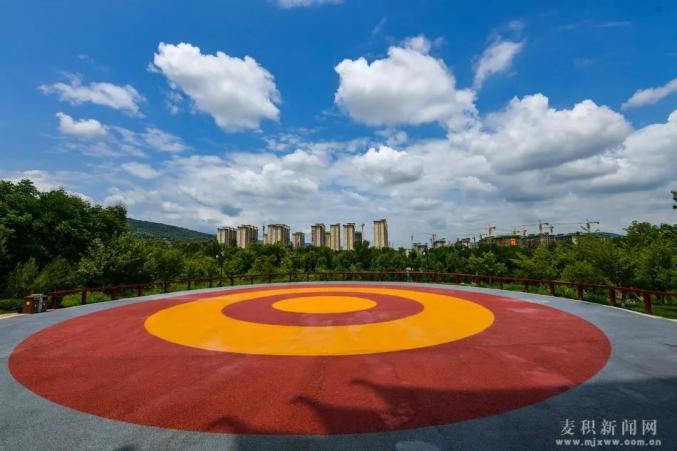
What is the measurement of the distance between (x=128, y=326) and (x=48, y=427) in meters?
8.05

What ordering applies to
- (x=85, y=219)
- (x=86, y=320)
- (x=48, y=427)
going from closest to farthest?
1. (x=48, y=427)
2. (x=86, y=320)
3. (x=85, y=219)

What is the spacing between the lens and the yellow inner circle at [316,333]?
29.8 ft

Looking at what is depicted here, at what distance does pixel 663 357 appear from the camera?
774 centimetres

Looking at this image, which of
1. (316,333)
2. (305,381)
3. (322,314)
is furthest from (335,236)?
(305,381)

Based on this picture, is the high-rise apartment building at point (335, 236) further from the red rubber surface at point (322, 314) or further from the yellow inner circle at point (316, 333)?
the yellow inner circle at point (316, 333)

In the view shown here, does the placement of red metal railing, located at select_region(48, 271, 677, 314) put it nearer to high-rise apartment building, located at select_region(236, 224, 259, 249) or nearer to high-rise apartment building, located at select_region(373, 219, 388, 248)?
high-rise apartment building, located at select_region(373, 219, 388, 248)

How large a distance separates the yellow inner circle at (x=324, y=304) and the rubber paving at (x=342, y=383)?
2748 mm

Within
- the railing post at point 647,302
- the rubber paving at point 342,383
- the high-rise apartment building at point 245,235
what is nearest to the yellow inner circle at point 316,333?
the rubber paving at point 342,383

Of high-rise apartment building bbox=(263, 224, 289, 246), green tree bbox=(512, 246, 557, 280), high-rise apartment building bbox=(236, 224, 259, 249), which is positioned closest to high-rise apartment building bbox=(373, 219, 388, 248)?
high-rise apartment building bbox=(263, 224, 289, 246)

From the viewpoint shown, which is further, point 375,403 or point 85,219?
point 85,219

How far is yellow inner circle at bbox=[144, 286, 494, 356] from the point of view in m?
9.09

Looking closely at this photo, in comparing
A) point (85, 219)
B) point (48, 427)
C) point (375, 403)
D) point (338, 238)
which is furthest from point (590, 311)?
point (338, 238)

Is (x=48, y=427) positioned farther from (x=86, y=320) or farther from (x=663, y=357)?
(x=663, y=357)

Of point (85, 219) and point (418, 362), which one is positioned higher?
point (85, 219)
